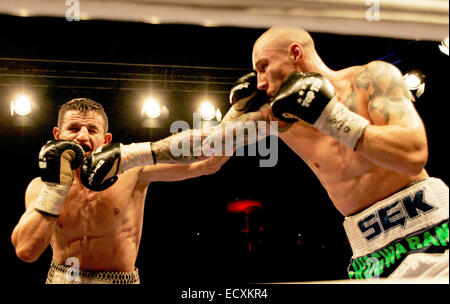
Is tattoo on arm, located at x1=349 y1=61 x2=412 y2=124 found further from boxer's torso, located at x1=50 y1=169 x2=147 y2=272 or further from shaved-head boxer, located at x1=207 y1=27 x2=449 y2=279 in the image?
boxer's torso, located at x1=50 y1=169 x2=147 y2=272

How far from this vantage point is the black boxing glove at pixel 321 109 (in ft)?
5.08

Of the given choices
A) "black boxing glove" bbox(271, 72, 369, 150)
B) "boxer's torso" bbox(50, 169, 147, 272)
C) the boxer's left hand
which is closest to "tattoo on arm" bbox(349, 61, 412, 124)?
"black boxing glove" bbox(271, 72, 369, 150)

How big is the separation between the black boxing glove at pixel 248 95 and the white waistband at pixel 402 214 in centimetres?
78

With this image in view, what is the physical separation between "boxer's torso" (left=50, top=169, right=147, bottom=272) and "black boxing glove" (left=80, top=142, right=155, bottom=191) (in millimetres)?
559

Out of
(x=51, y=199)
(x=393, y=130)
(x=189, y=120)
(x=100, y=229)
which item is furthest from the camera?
(x=189, y=120)

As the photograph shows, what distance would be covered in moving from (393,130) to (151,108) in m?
3.38

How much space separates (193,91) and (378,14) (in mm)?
3815

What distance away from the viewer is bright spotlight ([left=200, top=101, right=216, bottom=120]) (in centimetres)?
471

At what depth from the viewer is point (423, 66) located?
392 cm

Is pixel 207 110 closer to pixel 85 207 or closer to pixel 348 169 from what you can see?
pixel 85 207

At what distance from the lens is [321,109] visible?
1.58m

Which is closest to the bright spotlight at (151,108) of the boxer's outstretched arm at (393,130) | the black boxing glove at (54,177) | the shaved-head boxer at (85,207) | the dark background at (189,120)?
the dark background at (189,120)

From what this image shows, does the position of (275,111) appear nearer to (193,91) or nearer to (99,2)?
(99,2)

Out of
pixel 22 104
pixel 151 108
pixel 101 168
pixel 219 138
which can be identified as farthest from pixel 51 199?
pixel 22 104
